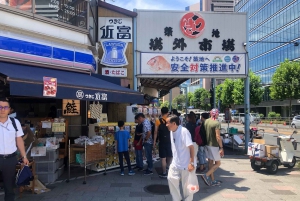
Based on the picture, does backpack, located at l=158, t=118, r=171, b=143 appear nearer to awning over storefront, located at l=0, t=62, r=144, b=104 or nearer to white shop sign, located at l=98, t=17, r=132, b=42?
awning over storefront, located at l=0, t=62, r=144, b=104

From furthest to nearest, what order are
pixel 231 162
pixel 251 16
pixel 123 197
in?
pixel 251 16 → pixel 231 162 → pixel 123 197

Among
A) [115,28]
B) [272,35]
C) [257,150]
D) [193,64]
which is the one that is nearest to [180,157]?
[257,150]

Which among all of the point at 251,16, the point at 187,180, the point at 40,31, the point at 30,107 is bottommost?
the point at 187,180

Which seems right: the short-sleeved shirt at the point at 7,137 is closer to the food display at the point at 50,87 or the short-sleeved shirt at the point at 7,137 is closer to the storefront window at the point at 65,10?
the food display at the point at 50,87

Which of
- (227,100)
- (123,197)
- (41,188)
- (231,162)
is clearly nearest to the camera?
(123,197)

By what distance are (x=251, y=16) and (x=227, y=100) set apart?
1820 centimetres

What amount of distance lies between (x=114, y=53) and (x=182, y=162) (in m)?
7.23

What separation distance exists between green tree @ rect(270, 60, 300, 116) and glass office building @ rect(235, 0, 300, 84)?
3362mm

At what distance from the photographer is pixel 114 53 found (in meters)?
10.7

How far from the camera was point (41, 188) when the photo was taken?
5.90 m

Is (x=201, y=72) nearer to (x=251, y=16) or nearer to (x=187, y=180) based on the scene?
(x=187, y=180)

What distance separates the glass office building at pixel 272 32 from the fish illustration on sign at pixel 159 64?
2833 centimetres

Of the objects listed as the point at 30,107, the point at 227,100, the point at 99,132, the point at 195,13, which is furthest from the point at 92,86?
the point at 227,100

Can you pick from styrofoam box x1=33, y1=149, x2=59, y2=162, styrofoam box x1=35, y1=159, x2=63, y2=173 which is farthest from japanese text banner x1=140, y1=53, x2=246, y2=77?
styrofoam box x1=35, y1=159, x2=63, y2=173
